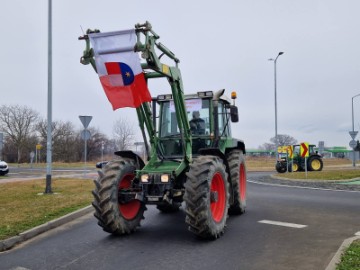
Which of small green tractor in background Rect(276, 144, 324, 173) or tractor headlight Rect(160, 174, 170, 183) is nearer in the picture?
tractor headlight Rect(160, 174, 170, 183)

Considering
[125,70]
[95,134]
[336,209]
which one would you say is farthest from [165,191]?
[95,134]

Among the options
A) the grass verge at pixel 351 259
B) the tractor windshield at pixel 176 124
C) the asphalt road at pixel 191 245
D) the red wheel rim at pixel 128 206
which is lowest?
the asphalt road at pixel 191 245

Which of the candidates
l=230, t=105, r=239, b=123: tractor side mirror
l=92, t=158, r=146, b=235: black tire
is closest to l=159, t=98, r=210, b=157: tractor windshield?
l=230, t=105, r=239, b=123: tractor side mirror

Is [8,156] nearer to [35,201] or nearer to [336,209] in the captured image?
[35,201]

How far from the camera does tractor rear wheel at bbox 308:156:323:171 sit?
28.9 meters

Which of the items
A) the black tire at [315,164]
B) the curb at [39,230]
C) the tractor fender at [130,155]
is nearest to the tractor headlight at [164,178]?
the tractor fender at [130,155]

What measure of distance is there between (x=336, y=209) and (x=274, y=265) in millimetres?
5685

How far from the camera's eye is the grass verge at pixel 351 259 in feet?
15.5

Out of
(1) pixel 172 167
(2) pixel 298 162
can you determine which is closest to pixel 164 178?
(1) pixel 172 167

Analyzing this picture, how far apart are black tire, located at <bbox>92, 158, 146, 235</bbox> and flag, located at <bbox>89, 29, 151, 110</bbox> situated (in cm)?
131

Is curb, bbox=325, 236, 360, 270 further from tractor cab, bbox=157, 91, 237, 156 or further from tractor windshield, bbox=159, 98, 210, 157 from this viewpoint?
tractor windshield, bbox=159, 98, 210, 157

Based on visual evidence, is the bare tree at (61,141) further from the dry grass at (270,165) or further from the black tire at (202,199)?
the black tire at (202,199)

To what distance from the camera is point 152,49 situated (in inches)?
250

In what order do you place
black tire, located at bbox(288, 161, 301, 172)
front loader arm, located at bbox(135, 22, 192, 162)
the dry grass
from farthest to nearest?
1. the dry grass
2. black tire, located at bbox(288, 161, 301, 172)
3. front loader arm, located at bbox(135, 22, 192, 162)
